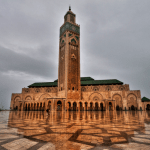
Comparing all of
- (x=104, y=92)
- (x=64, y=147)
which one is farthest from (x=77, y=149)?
(x=104, y=92)

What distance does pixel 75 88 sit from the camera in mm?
Answer: 34188

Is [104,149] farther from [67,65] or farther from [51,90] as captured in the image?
[51,90]

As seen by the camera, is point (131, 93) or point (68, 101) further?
point (131, 93)

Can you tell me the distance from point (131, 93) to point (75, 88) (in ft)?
60.9

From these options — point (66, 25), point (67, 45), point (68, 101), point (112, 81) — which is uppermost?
point (66, 25)

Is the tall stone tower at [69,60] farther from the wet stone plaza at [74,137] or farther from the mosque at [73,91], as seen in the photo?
the wet stone plaza at [74,137]

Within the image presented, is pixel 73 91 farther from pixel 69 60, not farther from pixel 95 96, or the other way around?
pixel 95 96

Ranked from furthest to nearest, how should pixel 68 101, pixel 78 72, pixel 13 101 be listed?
pixel 13 101 → pixel 78 72 → pixel 68 101

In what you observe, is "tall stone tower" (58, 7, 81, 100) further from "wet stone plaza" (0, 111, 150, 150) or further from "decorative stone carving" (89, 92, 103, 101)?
"wet stone plaza" (0, 111, 150, 150)

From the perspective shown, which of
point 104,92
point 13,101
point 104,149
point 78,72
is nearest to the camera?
point 104,149

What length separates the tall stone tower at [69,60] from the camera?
33.3 m

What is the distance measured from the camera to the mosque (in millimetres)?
31312

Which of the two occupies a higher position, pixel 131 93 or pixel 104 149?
pixel 131 93

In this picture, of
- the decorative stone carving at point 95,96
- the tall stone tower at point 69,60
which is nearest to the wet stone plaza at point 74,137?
the tall stone tower at point 69,60
